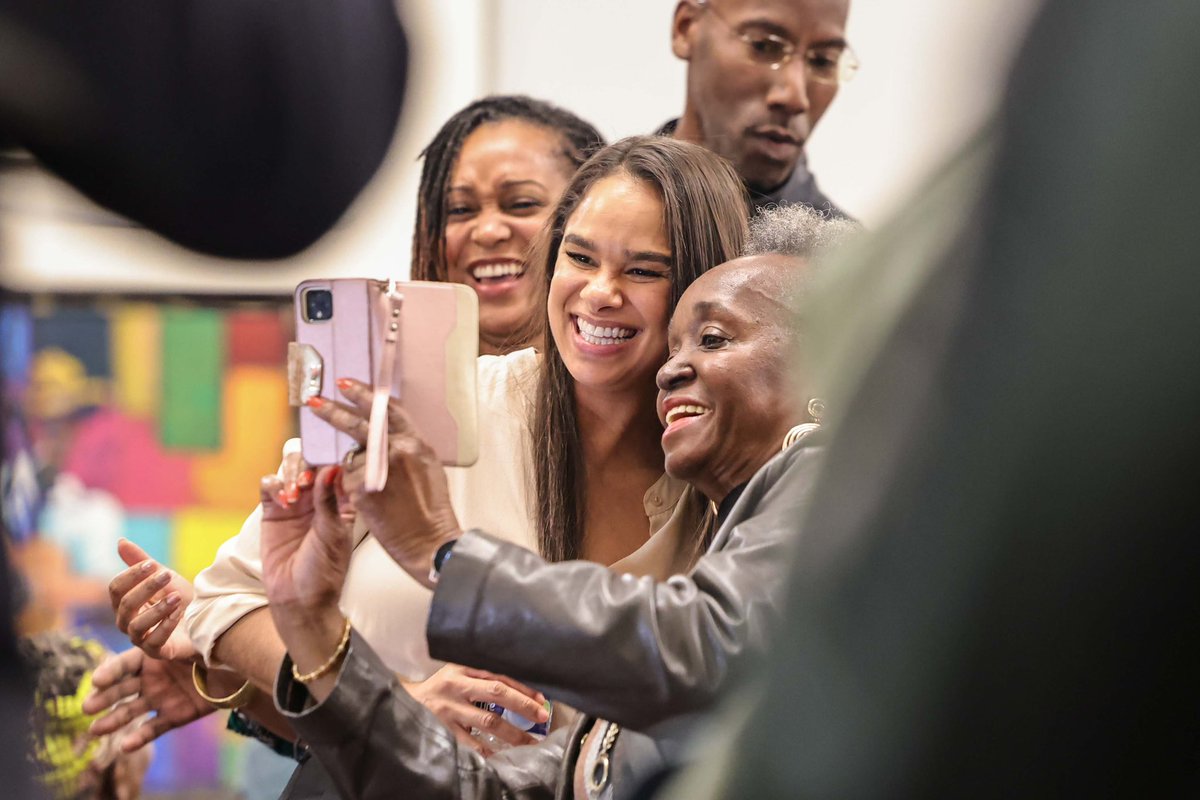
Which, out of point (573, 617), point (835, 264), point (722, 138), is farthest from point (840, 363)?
point (722, 138)

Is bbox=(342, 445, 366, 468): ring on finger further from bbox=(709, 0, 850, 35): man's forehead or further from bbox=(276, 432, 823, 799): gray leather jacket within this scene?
bbox=(709, 0, 850, 35): man's forehead

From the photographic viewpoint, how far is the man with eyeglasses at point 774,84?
8.87 feet

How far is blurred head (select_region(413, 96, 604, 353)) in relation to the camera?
8.38 feet

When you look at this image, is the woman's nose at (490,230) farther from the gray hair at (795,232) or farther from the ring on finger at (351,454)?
the ring on finger at (351,454)

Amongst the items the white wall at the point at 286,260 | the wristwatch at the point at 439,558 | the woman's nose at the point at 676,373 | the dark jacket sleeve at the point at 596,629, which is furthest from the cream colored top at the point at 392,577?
the white wall at the point at 286,260

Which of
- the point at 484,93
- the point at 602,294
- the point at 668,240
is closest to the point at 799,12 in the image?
the point at 484,93

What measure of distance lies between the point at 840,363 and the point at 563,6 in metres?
2.75

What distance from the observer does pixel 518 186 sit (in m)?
2.58

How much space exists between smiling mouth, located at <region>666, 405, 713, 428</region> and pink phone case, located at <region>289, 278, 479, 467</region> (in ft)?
0.89

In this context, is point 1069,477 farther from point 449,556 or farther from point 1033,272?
point 449,556

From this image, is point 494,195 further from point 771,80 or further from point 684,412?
point 684,412

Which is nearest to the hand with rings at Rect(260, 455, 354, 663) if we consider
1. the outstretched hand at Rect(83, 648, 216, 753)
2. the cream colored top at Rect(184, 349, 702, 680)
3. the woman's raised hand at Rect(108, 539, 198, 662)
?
the cream colored top at Rect(184, 349, 702, 680)

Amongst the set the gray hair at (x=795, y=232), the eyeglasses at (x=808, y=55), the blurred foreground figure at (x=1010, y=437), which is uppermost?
the eyeglasses at (x=808, y=55)

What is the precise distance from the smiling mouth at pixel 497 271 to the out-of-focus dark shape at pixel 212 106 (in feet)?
2.20
